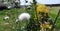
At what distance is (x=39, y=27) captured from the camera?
0.68m

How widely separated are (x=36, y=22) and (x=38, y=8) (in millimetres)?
44

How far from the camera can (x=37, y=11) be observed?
0.65 meters

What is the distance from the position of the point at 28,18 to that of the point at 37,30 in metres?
0.05

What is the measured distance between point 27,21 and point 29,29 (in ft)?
0.10

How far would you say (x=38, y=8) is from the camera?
0.66 m

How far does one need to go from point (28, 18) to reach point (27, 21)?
10mm

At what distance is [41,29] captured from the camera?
2.21ft

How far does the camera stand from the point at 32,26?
0.68 meters

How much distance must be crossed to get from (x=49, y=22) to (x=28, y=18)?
0.07m

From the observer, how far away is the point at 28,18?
0.69 m

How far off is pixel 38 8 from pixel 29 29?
3.2 inches

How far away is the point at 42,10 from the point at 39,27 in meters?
0.06

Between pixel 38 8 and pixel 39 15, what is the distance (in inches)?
0.9

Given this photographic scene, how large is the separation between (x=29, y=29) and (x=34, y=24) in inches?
1.4
